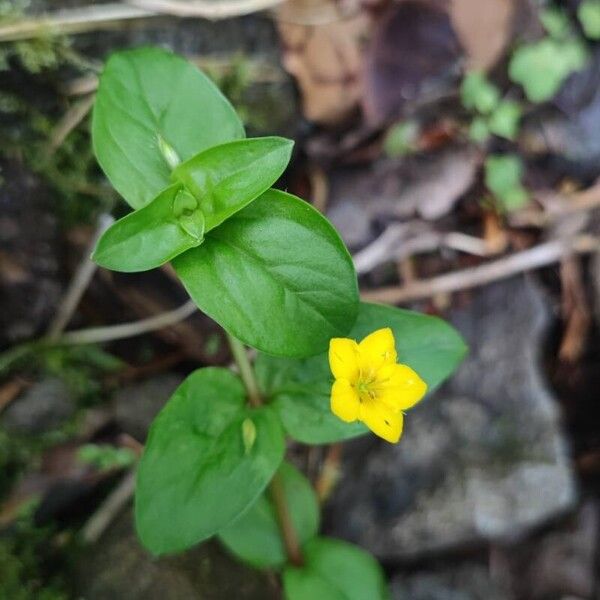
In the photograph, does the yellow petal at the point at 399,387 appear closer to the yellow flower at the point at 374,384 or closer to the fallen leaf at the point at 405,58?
the yellow flower at the point at 374,384

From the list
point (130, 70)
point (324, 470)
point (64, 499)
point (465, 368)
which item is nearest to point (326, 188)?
point (465, 368)

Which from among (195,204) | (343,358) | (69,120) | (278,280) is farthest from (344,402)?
(69,120)

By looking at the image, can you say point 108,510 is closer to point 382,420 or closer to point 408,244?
point 382,420

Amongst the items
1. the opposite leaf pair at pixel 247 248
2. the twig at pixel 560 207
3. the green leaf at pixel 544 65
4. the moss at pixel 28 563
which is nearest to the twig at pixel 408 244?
the twig at pixel 560 207

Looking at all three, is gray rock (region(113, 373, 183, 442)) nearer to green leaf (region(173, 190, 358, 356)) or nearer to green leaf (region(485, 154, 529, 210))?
green leaf (region(173, 190, 358, 356))

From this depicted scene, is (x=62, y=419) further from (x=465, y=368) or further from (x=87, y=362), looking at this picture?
(x=465, y=368)
